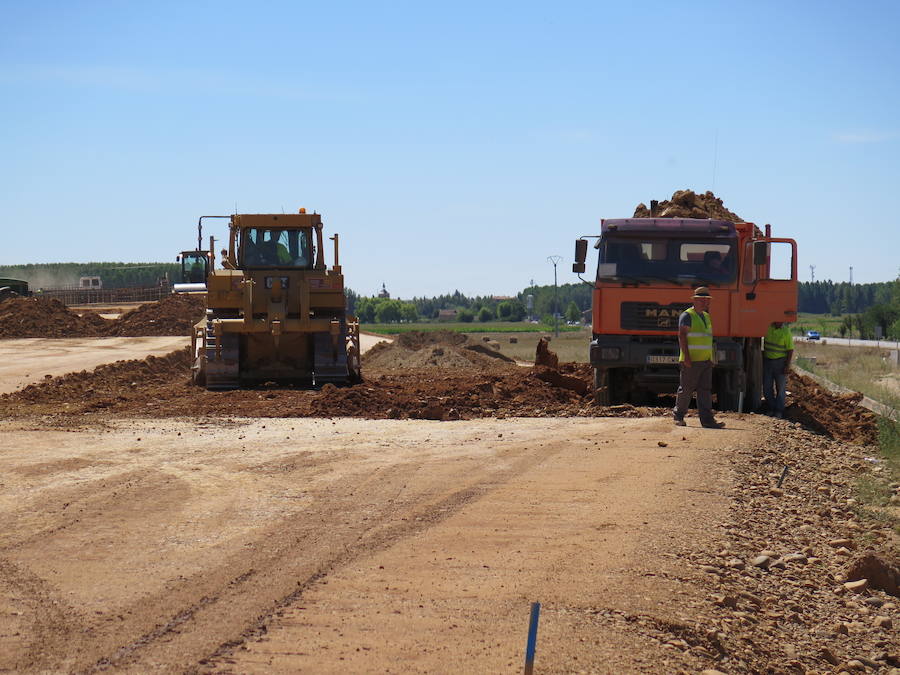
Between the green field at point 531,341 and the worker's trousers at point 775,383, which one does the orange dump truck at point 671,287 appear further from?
the green field at point 531,341

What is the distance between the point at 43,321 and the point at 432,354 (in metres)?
16.6

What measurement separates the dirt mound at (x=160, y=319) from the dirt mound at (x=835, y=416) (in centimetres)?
2707

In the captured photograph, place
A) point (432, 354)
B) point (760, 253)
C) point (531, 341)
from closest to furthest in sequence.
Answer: point (760, 253) < point (432, 354) < point (531, 341)

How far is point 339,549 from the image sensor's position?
7852 mm

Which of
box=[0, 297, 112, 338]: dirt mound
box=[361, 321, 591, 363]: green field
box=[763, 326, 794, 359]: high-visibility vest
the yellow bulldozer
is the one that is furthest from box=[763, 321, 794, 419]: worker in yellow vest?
box=[0, 297, 112, 338]: dirt mound

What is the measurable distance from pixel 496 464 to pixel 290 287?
452 inches

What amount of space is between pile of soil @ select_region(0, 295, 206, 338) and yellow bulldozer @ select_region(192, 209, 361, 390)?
19594mm

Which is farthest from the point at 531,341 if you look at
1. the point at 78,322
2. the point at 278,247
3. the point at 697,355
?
the point at 697,355

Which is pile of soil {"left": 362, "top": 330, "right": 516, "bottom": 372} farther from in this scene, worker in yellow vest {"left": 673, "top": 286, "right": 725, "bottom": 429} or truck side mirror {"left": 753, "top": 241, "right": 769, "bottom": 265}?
worker in yellow vest {"left": 673, "top": 286, "right": 725, "bottom": 429}

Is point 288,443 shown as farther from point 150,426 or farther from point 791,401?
point 791,401

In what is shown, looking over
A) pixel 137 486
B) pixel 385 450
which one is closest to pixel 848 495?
pixel 385 450

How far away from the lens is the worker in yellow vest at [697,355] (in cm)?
1512

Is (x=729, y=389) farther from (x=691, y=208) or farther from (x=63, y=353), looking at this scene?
(x=63, y=353)

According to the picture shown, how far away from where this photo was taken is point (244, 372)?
22047 millimetres
